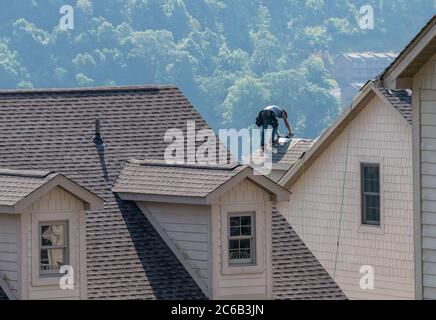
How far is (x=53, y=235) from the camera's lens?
68.0ft

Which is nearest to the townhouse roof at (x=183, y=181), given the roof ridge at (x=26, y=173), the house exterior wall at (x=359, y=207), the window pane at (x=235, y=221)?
the window pane at (x=235, y=221)

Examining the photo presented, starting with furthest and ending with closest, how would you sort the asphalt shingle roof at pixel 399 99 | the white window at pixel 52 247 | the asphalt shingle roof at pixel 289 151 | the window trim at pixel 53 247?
the asphalt shingle roof at pixel 289 151 → the asphalt shingle roof at pixel 399 99 → the white window at pixel 52 247 → the window trim at pixel 53 247

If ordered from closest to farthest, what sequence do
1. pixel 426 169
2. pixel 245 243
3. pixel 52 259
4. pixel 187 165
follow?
pixel 426 169
pixel 52 259
pixel 245 243
pixel 187 165

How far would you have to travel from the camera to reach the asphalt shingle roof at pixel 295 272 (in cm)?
2250

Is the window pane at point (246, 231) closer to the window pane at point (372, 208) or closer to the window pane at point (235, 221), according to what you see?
the window pane at point (235, 221)

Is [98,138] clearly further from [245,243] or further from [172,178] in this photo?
[245,243]

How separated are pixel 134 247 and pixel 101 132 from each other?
8.10ft

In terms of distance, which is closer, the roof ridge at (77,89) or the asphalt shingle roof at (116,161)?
the asphalt shingle roof at (116,161)

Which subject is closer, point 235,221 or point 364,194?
point 235,221

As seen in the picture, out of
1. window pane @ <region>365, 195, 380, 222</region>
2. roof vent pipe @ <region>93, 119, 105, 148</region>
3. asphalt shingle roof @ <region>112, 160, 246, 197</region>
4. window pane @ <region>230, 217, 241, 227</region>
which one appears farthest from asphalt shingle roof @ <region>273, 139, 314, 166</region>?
window pane @ <region>230, 217, 241, 227</region>

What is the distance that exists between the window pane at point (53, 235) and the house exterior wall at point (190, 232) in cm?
187

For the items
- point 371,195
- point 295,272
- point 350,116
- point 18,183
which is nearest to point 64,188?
point 18,183

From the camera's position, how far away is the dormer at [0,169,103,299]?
66.2ft

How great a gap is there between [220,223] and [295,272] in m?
1.80
